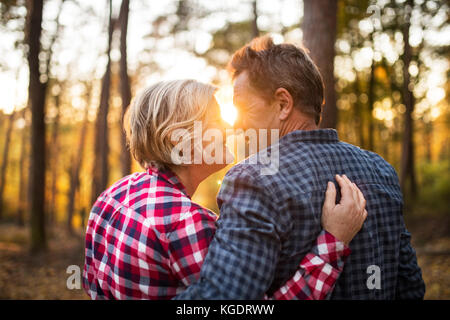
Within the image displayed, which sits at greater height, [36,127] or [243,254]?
[36,127]

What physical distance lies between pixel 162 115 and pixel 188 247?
0.77 metres

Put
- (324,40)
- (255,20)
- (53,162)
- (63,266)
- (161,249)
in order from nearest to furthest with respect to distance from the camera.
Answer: (161,249) → (324,40) → (255,20) → (63,266) → (53,162)

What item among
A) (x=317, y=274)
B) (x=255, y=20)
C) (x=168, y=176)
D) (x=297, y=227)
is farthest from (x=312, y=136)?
(x=255, y=20)

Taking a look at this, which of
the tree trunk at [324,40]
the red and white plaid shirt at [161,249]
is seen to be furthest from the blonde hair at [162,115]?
the tree trunk at [324,40]

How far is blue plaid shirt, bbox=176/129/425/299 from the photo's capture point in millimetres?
1306

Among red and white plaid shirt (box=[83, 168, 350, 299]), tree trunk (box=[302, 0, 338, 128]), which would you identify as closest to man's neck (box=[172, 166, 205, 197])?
red and white plaid shirt (box=[83, 168, 350, 299])

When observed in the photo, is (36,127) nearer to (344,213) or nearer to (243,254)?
(243,254)

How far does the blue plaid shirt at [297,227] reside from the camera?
1306 mm

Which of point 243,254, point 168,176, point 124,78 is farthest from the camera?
point 124,78

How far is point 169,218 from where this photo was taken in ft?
5.10

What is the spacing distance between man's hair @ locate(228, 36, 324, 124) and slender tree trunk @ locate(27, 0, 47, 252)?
9.58m

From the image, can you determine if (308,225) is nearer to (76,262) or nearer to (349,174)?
(349,174)

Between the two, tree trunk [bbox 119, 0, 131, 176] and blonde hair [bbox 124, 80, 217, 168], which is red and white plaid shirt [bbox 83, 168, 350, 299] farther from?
tree trunk [bbox 119, 0, 131, 176]
